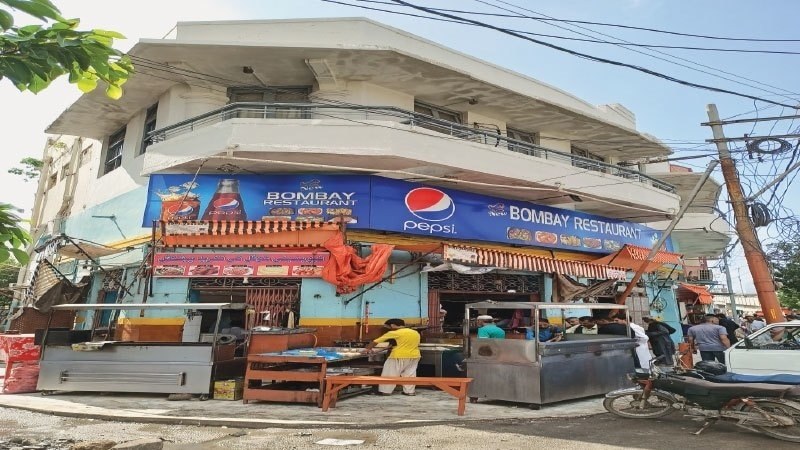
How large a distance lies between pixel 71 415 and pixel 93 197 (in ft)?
35.5

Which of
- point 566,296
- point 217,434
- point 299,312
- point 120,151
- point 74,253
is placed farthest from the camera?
point 120,151

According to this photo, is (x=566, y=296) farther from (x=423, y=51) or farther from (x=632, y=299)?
(x=423, y=51)

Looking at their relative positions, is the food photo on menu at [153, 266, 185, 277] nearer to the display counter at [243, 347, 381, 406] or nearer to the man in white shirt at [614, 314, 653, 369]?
the display counter at [243, 347, 381, 406]

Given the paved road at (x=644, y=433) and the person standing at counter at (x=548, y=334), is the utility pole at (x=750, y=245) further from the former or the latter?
the paved road at (x=644, y=433)

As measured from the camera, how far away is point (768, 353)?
8203mm

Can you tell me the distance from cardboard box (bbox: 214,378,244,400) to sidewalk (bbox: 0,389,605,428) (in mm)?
141

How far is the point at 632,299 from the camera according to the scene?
16750mm

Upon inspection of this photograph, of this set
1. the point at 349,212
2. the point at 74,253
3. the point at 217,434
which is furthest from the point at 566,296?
the point at 74,253

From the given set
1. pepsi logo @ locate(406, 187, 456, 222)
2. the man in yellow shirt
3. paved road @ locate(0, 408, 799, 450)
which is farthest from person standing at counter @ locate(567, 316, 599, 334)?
pepsi logo @ locate(406, 187, 456, 222)

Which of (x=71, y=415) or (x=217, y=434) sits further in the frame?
(x=71, y=415)

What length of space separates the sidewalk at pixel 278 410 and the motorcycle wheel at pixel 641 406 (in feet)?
1.26

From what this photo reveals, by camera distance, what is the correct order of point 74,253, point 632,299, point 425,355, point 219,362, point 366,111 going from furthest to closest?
point 632,299, point 74,253, point 366,111, point 425,355, point 219,362

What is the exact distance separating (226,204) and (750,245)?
11.4 m

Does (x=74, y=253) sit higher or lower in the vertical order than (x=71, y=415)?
higher
